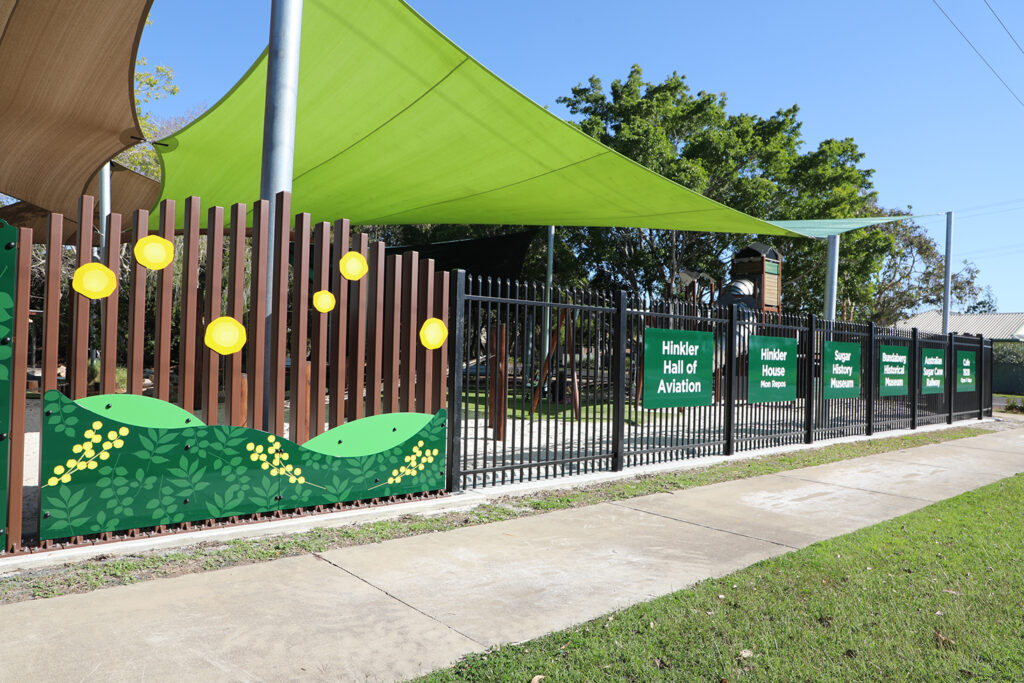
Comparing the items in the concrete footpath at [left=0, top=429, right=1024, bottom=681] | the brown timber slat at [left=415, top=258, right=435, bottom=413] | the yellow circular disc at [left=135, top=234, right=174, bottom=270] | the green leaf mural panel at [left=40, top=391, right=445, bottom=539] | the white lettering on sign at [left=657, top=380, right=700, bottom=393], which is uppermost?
the yellow circular disc at [left=135, top=234, right=174, bottom=270]

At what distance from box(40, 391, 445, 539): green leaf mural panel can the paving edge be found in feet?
0.39

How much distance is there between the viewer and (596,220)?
12.3 meters

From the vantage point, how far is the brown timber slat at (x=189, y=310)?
494 centimetres

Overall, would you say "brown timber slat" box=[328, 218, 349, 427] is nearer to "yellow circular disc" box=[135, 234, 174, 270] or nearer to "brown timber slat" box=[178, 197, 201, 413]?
"brown timber slat" box=[178, 197, 201, 413]

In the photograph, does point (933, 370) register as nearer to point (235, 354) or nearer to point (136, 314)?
point (235, 354)

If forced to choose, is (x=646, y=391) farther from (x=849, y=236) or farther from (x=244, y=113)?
(x=849, y=236)

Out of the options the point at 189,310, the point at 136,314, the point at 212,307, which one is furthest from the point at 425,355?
the point at 136,314

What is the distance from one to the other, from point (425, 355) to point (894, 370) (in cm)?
1076

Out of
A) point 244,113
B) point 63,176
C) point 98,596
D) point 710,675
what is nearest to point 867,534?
point 710,675

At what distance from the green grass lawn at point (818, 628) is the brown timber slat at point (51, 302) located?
10.3ft

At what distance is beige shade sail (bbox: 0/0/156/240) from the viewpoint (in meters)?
5.97

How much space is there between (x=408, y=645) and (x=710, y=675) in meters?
1.37

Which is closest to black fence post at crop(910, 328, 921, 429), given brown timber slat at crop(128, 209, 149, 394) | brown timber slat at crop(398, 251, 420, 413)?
brown timber slat at crop(398, 251, 420, 413)

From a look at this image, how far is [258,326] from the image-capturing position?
5285 mm
